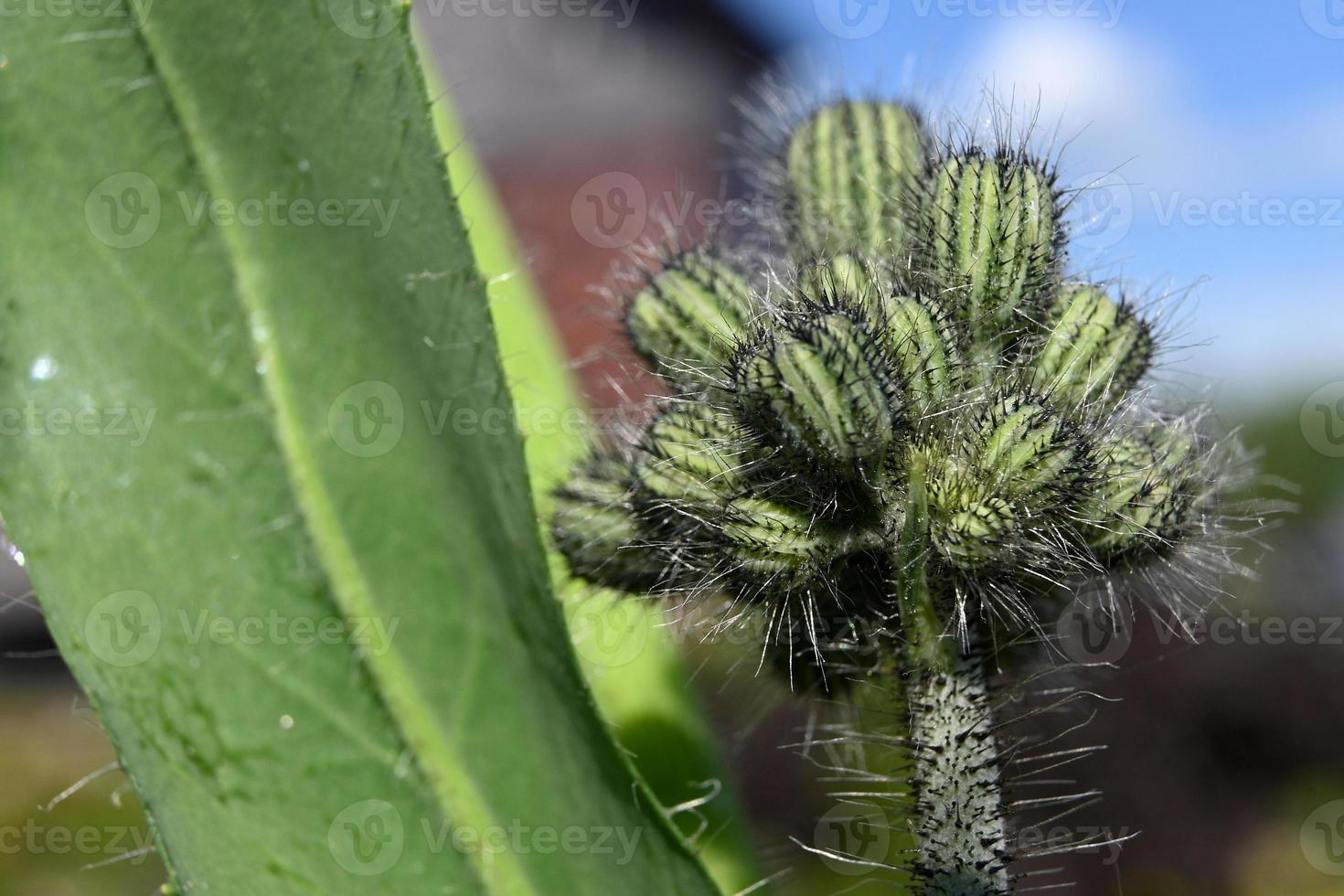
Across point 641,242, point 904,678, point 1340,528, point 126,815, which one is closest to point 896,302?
point 904,678

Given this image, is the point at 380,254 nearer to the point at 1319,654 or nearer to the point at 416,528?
the point at 416,528
